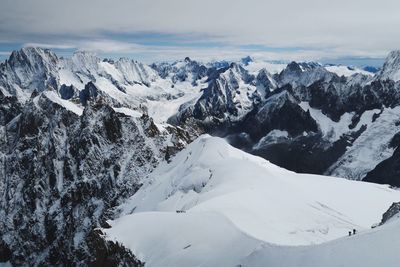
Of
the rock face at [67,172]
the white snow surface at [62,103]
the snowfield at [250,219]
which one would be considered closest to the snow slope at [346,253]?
the snowfield at [250,219]

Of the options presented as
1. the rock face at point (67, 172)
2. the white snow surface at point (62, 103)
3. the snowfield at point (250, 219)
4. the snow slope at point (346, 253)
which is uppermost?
the snow slope at point (346, 253)

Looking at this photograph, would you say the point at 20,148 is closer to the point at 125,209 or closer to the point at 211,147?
the point at 125,209

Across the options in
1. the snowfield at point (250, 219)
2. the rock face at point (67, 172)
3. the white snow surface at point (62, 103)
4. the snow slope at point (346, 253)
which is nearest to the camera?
the snow slope at point (346, 253)

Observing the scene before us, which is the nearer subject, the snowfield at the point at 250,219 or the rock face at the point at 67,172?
the snowfield at the point at 250,219

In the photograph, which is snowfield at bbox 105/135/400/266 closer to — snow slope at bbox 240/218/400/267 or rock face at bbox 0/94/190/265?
snow slope at bbox 240/218/400/267

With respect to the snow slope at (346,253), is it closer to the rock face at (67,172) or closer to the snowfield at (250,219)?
the snowfield at (250,219)

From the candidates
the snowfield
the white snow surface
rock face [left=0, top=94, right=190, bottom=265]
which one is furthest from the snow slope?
the white snow surface
